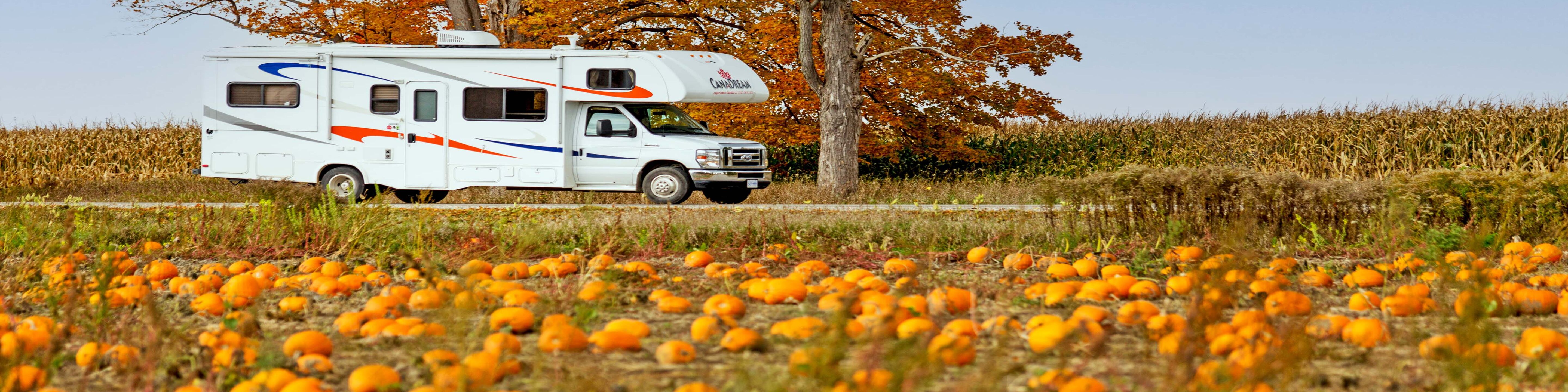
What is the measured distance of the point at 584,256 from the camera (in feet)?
19.2

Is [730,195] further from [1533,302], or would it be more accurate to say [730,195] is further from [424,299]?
[1533,302]

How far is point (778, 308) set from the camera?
4176 mm

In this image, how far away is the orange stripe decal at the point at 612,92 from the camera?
14914mm

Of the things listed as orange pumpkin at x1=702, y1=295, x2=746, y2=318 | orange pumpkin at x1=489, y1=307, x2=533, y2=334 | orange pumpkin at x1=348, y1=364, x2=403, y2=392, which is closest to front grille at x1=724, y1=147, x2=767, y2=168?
orange pumpkin at x1=702, y1=295, x2=746, y2=318

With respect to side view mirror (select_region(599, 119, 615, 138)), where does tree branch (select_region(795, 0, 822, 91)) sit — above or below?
above

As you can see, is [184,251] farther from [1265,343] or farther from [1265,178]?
[1265,178]

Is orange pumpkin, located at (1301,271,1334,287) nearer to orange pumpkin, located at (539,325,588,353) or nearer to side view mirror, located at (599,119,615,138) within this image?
orange pumpkin, located at (539,325,588,353)

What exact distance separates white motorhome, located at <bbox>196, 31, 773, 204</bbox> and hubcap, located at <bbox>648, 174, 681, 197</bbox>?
0.01 metres

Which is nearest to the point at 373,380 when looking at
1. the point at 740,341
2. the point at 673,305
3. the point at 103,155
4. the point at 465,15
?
the point at 740,341

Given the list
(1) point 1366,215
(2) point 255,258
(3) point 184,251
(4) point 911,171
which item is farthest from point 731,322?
(4) point 911,171

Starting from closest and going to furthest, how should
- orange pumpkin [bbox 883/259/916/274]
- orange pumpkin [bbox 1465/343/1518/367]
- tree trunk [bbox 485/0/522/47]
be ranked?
orange pumpkin [bbox 1465/343/1518/367] < orange pumpkin [bbox 883/259/916/274] < tree trunk [bbox 485/0/522/47]

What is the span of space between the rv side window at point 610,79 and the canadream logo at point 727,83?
1.02 metres

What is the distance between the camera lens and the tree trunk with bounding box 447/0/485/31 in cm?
2203

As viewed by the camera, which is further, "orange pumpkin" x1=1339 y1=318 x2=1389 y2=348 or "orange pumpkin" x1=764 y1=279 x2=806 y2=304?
"orange pumpkin" x1=764 y1=279 x2=806 y2=304
